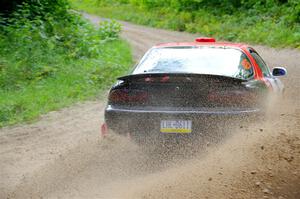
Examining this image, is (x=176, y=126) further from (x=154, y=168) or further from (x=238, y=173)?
(x=238, y=173)

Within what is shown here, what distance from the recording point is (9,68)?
11.3 metres

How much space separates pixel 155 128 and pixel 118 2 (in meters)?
39.2

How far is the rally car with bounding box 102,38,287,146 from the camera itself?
203 inches

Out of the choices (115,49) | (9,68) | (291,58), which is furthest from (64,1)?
(291,58)

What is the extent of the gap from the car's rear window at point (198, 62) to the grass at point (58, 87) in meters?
3.31

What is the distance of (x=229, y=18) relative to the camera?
2611 cm

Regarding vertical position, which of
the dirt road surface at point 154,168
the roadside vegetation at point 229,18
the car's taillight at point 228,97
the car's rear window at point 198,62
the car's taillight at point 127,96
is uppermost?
the car's rear window at point 198,62

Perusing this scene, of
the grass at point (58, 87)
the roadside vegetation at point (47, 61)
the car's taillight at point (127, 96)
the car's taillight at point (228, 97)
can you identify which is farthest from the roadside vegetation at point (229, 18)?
the car's taillight at point (127, 96)

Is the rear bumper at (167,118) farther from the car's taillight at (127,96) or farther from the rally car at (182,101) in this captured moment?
the car's taillight at (127,96)

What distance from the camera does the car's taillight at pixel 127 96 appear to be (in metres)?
5.36

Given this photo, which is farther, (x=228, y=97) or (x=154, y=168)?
(x=154, y=168)

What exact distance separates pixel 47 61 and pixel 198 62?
7813 mm

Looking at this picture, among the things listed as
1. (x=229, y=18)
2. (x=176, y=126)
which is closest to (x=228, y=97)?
(x=176, y=126)

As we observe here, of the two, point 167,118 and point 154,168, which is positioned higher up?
point 167,118
